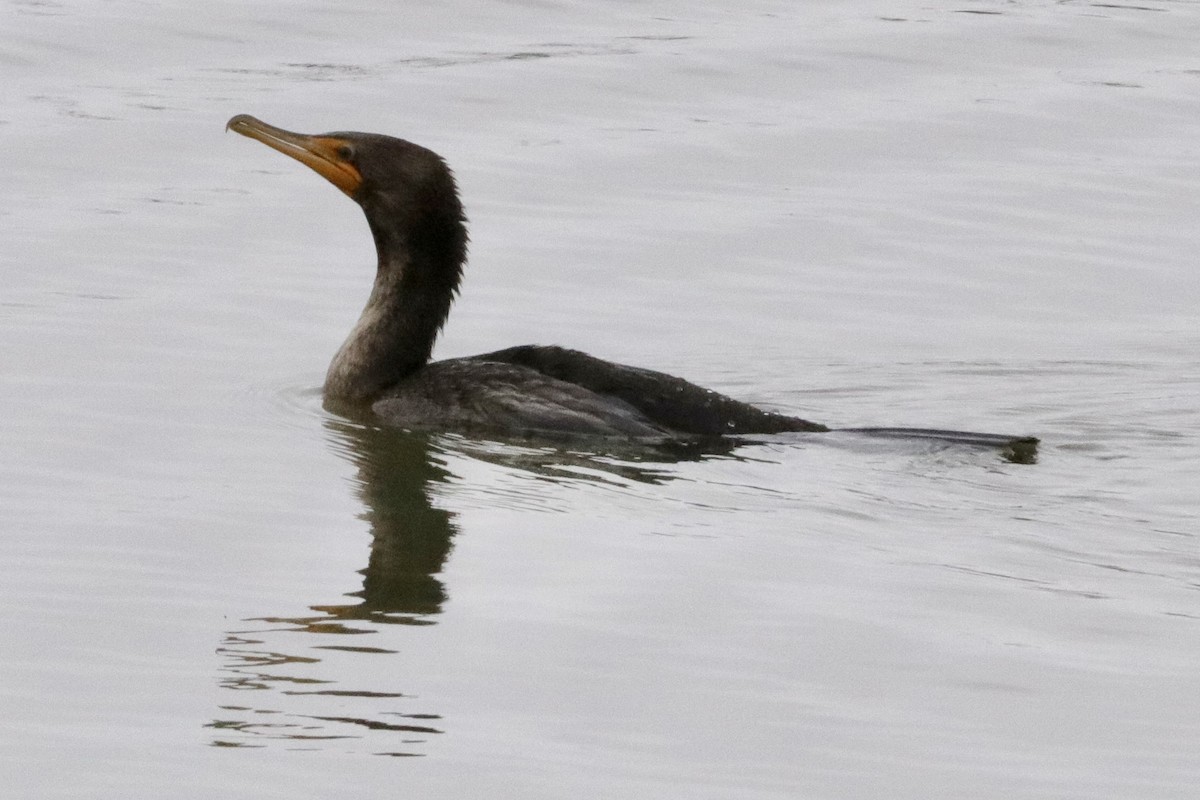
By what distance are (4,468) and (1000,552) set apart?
3905 millimetres

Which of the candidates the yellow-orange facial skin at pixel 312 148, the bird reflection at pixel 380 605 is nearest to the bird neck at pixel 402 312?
the yellow-orange facial skin at pixel 312 148

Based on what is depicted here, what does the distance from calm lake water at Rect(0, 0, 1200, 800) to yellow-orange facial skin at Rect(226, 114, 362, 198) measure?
1050 millimetres

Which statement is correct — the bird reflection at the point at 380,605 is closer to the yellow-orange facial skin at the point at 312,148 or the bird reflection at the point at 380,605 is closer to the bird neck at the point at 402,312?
the bird neck at the point at 402,312

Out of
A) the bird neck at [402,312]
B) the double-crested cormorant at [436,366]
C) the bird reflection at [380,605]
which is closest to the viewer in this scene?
the bird reflection at [380,605]

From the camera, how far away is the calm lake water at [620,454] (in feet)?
20.2

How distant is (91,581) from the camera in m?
7.31

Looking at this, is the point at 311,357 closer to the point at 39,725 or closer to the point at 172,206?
the point at 172,206

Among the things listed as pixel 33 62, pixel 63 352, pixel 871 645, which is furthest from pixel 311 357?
pixel 33 62

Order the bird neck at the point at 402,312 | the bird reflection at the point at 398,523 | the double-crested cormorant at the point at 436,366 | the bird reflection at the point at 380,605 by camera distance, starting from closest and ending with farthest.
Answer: the bird reflection at the point at 380,605, the bird reflection at the point at 398,523, the double-crested cormorant at the point at 436,366, the bird neck at the point at 402,312

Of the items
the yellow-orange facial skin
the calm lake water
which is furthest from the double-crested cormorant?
the calm lake water

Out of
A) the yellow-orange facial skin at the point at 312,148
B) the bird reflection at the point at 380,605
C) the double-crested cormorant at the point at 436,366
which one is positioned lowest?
the bird reflection at the point at 380,605

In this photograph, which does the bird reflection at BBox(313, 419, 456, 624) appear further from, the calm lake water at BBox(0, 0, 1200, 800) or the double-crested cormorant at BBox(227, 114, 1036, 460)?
the double-crested cormorant at BBox(227, 114, 1036, 460)

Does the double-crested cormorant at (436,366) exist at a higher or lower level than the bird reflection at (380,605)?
higher

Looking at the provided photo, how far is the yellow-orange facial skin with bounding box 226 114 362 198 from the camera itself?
10.7 meters
